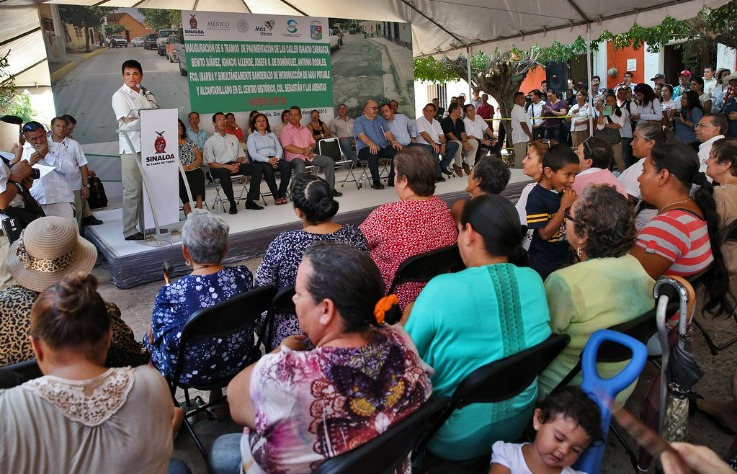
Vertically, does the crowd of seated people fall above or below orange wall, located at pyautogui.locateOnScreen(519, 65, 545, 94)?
below

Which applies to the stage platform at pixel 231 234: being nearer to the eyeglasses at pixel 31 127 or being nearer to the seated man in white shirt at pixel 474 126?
the eyeglasses at pixel 31 127

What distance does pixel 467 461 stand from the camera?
6.10ft

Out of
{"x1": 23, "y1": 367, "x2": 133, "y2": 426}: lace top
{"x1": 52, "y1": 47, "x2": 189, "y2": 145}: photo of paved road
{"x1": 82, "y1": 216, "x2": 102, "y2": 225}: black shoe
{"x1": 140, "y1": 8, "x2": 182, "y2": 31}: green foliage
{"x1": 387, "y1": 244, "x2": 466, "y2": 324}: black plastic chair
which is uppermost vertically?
{"x1": 140, "y1": 8, "x2": 182, "y2": 31}: green foliage

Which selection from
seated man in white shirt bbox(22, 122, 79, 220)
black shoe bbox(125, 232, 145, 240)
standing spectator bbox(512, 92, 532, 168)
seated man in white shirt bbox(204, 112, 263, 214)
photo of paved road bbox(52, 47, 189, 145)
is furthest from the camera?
standing spectator bbox(512, 92, 532, 168)

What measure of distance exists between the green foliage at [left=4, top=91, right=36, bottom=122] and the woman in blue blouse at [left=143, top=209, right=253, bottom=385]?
10536 millimetres

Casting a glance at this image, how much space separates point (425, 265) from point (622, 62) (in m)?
25.4

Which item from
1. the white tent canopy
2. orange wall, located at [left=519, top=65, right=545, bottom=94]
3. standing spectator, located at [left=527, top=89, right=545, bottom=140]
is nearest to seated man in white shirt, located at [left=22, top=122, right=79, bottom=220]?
the white tent canopy

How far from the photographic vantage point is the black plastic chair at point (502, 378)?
1.54 metres

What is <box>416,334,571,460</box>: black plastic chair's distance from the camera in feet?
5.04

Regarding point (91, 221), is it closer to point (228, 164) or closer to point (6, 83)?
point (228, 164)

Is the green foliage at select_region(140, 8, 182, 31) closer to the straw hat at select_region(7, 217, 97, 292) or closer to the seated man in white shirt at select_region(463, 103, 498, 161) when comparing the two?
the seated man in white shirt at select_region(463, 103, 498, 161)

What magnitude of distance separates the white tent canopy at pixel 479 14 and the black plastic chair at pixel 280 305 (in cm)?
655

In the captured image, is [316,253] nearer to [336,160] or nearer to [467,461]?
[467,461]

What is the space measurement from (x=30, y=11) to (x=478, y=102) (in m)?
9.36
